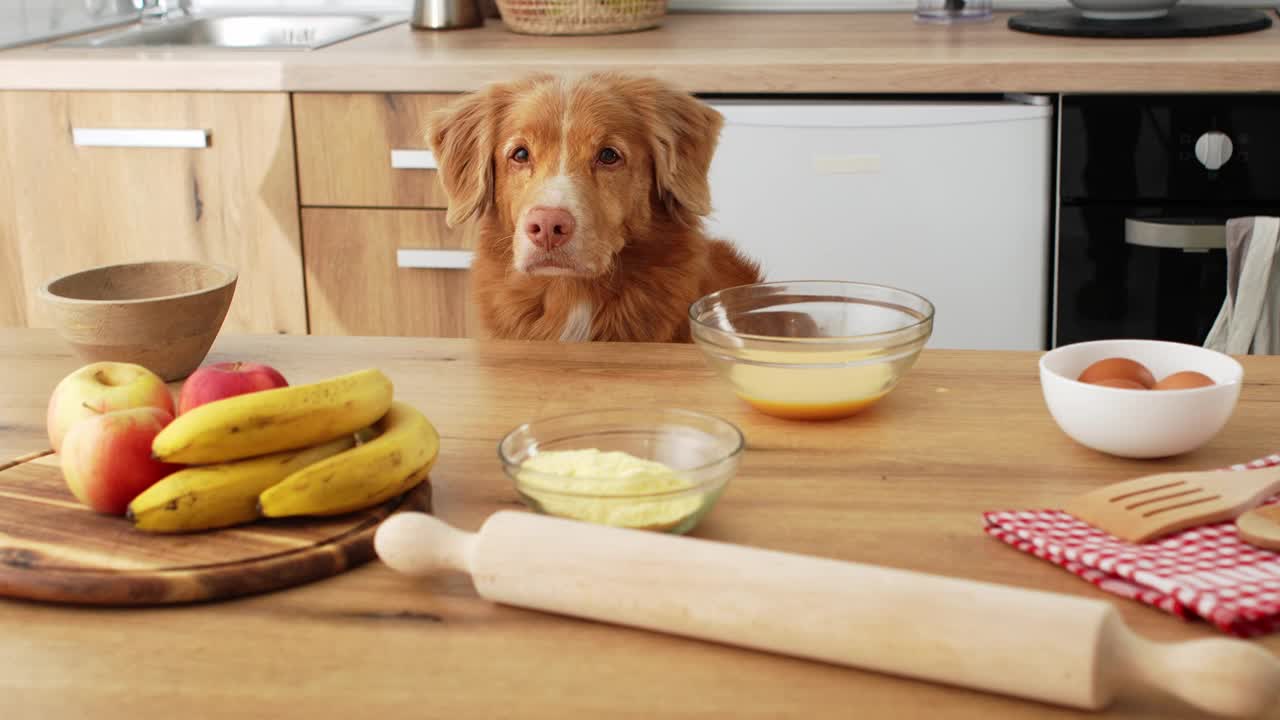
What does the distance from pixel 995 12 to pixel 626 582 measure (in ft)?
9.14

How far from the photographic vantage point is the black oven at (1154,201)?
247cm

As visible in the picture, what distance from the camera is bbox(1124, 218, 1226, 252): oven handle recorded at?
250 cm

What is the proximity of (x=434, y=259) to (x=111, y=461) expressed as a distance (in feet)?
6.07

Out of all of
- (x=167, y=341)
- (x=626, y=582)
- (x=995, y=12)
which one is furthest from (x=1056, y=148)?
(x=626, y=582)

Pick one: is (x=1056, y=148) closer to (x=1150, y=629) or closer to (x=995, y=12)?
(x=995, y=12)

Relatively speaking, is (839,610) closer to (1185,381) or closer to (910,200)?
(1185,381)

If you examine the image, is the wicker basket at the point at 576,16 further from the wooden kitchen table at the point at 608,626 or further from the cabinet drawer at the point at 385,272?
the wooden kitchen table at the point at 608,626

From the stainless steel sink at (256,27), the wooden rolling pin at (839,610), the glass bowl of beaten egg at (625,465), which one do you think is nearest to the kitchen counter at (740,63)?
the stainless steel sink at (256,27)

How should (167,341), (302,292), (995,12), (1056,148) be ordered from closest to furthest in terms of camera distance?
(167,341) → (1056,148) → (302,292) → (995,12)

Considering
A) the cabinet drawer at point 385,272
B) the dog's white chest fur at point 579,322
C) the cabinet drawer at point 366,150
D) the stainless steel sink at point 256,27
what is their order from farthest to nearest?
the stainless steel sink at point 256,27 → the cabinet drawer at point 385,272 → the cabinet drawer at point 366,150 → the dog's white chest fur at point 579,322

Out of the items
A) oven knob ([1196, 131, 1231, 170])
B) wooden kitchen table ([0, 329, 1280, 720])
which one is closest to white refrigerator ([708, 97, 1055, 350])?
oven knob ([1196, 131, 1231, 170])

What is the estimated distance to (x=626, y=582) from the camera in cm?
81

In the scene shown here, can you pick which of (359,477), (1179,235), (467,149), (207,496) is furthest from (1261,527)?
(1179,235)

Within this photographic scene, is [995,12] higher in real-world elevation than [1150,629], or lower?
higher
